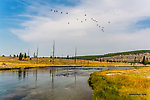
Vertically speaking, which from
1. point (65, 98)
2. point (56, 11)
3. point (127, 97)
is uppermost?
point (56, 11)

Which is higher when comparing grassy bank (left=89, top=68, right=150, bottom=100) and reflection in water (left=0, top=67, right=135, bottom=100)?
grassy bank (left=89, top=68, right=150, bottom=100)

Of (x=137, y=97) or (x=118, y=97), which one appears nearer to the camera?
(x=137, y=97)

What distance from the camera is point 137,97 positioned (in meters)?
12.7

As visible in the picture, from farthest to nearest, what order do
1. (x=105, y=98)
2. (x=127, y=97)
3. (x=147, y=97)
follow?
(x=105, y=98) < (x=127, y=97) < (x=147, y=97)

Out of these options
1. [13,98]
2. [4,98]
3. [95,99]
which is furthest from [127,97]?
[4,98]

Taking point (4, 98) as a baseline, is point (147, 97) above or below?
above

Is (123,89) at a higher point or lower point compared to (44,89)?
higher

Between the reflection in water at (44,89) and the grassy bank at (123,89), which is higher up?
the grassy bank at (123,89)

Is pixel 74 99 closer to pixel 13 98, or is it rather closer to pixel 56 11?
pixel 13 98

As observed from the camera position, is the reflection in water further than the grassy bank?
Yes

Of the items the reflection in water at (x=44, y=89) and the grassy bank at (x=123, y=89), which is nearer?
the grassy bank at (x=123, y=89)

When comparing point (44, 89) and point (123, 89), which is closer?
point (123, 89)

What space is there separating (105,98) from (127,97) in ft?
8.16

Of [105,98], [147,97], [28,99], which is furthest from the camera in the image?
[28,99]
